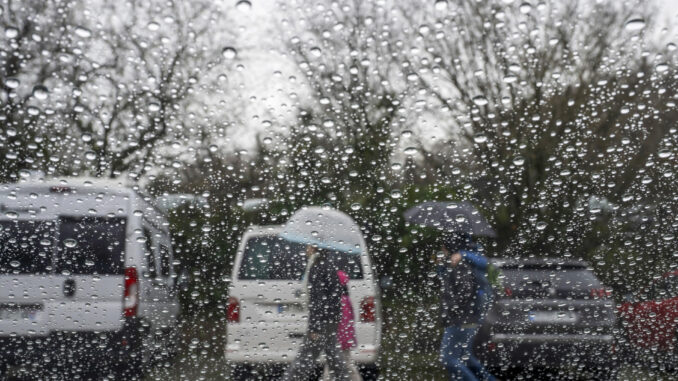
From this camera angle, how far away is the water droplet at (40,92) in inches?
94.7

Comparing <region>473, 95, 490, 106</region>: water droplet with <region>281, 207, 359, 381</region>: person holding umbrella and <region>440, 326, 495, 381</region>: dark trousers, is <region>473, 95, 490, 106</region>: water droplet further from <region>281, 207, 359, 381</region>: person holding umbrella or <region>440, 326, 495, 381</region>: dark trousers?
<region>440, 326, 495, 381</region>: dark trousers

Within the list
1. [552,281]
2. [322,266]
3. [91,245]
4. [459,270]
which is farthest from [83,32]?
[552,281]

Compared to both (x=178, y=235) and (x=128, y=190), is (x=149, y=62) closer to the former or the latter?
(x=128, y=190)

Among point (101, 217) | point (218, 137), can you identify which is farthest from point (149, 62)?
point (101, 217)

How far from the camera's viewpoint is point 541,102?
8.20ft

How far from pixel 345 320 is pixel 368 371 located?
0.27 m

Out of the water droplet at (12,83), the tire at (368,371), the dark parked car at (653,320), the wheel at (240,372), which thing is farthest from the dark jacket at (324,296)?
the water droplet at (12,83)

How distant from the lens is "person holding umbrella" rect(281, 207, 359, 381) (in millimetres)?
2570

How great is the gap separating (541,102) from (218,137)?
1336mm

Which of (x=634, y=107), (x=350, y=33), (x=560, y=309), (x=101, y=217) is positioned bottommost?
(x=560, y=309)

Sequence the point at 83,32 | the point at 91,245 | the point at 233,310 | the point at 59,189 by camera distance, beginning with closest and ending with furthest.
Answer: the point at 83,32 → the point at 59,189 → the point at 91,245 → the point at 233,310

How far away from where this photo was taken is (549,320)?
271cm

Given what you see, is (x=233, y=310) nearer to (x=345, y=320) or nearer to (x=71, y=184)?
(x=345, y=320)

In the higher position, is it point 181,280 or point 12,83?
point 12,83
